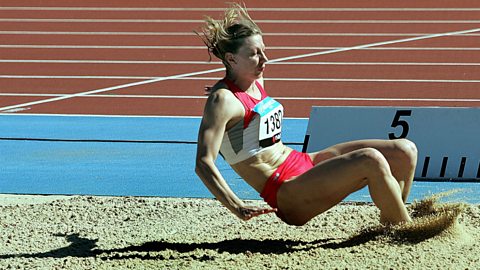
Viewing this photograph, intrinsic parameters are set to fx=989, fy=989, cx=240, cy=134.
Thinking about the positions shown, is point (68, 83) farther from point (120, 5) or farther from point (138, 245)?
point (138, 245)

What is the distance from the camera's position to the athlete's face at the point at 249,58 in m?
4.63

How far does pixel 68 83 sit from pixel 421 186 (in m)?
5.63

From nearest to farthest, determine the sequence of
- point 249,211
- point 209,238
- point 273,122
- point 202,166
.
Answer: point 249,211 → point 202,166 → point 273,122 → point 209,238

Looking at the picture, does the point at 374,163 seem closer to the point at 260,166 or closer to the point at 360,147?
the point at 360,147

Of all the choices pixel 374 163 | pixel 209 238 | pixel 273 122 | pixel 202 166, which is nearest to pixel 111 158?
pixel 209 238

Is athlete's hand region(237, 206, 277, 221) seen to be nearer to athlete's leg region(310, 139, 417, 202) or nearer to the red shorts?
the red shorts

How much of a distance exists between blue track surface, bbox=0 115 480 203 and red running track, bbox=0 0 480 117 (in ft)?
2.25

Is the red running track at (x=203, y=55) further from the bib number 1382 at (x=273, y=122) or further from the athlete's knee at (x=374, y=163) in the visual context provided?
the athlete's knee at (x=374, y=163)

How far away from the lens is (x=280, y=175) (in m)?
4.72

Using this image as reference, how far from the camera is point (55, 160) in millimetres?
7570

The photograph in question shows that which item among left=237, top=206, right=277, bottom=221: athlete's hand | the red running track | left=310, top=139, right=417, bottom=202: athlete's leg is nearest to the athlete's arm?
left=237, top=206, right=277, bottom=221: athlete's hand

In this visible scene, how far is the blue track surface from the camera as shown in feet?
21.6

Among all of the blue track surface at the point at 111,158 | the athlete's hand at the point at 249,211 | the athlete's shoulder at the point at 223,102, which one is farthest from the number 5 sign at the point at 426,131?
the athlete's hand at the point at 249,211

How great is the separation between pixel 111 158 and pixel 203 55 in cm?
478
